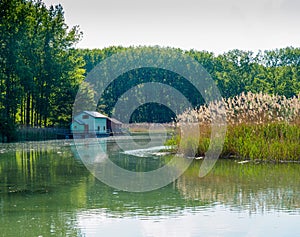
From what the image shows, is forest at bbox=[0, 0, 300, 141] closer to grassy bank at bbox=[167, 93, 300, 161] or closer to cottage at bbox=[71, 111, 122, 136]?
cottage at bbox=[71, 111, 122, 136]

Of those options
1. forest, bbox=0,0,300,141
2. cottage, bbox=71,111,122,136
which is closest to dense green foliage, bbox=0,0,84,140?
forest, bbox=0,0,300,141

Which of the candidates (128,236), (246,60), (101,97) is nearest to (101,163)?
(128,236)

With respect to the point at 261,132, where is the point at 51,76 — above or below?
above

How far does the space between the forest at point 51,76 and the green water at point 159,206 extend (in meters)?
23.2

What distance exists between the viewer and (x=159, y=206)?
8.31 m

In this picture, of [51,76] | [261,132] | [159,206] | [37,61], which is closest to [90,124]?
[51,76]

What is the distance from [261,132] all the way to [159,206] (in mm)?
7847

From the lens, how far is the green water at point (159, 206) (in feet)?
21.9

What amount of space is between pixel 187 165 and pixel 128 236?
8515 mm

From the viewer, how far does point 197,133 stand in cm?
1669

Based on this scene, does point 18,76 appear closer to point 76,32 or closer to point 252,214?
point 76,32

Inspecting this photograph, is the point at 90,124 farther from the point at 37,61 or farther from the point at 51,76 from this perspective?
the point at 37,61

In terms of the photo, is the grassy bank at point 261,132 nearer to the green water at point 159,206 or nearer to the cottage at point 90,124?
the green water at point 159,206

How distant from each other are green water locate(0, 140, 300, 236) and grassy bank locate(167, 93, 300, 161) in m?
1.91
